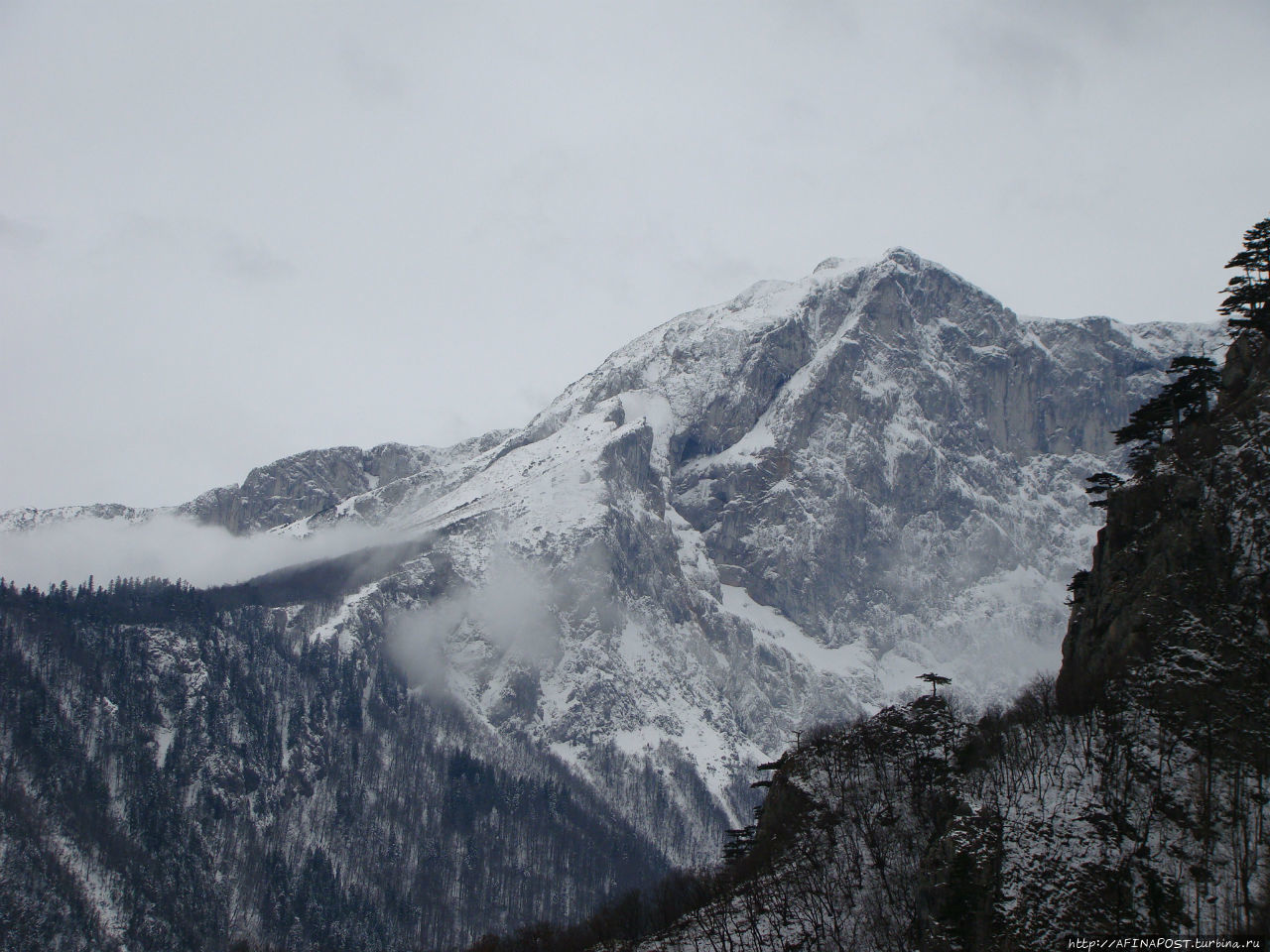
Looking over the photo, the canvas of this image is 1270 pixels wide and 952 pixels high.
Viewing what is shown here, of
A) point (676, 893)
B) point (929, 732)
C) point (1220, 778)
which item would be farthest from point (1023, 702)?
point (676, 893)

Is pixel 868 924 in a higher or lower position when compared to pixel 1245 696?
lower

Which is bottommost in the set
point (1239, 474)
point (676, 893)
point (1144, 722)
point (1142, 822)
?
point (676, 893)

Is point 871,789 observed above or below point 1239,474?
below

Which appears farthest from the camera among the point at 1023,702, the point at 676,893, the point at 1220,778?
the point at 676,893

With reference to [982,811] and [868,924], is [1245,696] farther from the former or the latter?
[868,924]

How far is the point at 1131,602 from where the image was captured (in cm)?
9488

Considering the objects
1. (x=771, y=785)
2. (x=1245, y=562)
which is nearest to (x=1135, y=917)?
(x=1245, y=562)

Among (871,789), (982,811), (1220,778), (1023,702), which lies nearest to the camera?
(1220,778)

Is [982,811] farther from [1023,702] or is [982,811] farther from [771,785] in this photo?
[771,785]

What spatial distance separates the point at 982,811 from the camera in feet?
267

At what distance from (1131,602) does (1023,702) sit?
69.3ft

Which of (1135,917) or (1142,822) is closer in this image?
(1135,917)

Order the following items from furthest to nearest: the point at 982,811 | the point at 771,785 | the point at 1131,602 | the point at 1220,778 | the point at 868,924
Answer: the point at 771,785 < the point at 1131,602 < the point at 868,924 < the point at 982,811 < the point at 1220,778

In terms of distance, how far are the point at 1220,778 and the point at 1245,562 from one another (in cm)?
1845
